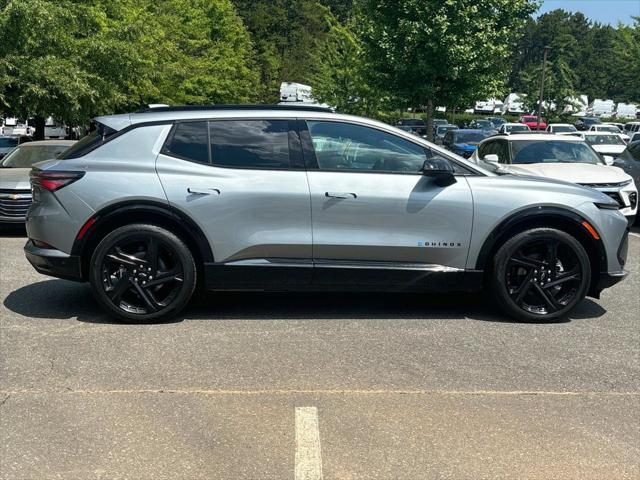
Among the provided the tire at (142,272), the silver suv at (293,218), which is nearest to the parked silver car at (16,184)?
the silver suv at (293,218)

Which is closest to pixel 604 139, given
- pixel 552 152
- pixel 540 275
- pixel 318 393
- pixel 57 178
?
pixel 552 152

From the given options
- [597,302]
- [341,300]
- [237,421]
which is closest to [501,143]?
[597,302]

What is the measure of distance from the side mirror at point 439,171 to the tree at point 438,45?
14273 millimetres

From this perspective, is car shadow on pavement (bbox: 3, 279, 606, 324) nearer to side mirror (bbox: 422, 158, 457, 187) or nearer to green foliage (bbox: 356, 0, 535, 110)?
side mirror (bbox: 422, 158, 457, 187)

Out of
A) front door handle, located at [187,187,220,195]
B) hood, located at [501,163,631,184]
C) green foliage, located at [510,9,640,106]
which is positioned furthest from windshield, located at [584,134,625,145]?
front door handle, located at [187,187,220,195]

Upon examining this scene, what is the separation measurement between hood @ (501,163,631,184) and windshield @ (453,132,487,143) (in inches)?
609

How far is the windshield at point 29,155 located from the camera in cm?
1140

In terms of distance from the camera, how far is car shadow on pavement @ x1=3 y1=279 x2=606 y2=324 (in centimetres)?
574

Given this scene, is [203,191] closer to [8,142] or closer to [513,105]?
[8,142]

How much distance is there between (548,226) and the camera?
221 inches

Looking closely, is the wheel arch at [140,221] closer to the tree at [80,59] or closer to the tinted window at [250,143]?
the tinted window at [250,143]

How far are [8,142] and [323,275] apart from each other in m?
21.3

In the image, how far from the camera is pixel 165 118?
5562mm

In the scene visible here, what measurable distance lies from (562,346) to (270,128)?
2826 millimetres
